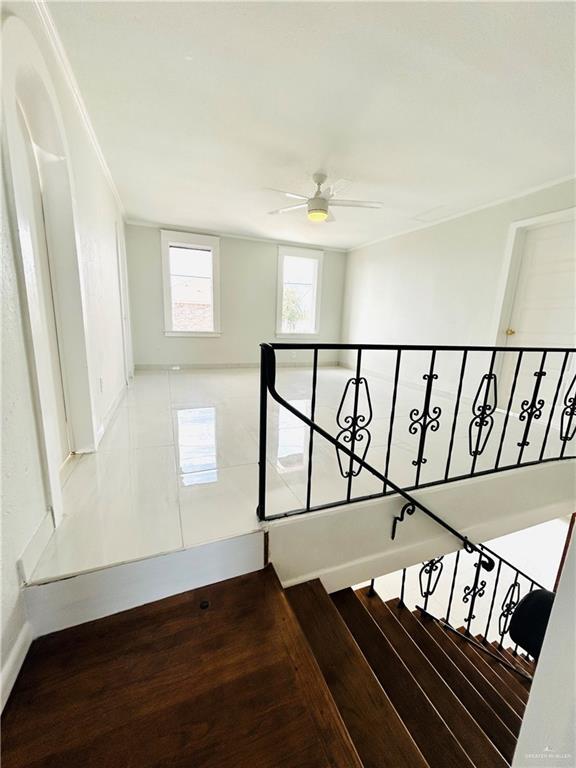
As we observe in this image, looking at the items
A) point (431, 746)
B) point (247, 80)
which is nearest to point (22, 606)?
point (431, 746)

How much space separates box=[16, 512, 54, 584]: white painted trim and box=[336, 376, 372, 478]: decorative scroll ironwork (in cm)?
120

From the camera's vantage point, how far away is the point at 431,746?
49.1 inches

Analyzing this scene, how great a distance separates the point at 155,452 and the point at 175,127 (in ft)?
8.15

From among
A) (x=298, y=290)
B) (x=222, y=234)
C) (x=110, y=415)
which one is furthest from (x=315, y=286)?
(x=110, y=415)

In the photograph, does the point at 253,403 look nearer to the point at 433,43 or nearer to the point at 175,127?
the point at 175,127

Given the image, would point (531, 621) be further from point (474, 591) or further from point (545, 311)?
point (545, 311)

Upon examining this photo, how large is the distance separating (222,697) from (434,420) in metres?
1.41

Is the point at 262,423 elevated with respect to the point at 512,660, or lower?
elevated

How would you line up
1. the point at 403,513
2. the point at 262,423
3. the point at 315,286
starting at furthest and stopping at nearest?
the point at 315,286 < the point at 403,513 < the point at 262,423

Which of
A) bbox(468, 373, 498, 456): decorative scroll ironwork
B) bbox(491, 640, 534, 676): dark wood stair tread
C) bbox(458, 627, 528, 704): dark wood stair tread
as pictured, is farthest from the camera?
bbox(491, 640, 534, 676): dark wood stair tread

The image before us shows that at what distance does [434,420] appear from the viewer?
1.60m

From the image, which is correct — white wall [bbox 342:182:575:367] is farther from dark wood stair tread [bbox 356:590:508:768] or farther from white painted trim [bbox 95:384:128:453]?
white painted trim [bbox 95:384:128:453]

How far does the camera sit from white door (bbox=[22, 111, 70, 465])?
63.1 inches

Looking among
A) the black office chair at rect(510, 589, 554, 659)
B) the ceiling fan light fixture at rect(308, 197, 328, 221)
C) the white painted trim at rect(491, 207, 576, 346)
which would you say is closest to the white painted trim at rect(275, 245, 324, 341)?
the ceiling fan light fixture at rect(308, 197, 328, 221)
